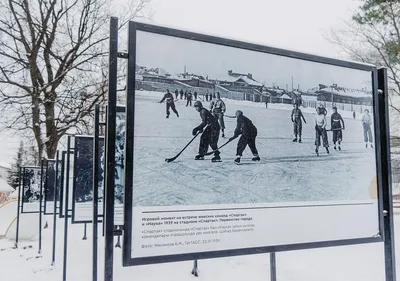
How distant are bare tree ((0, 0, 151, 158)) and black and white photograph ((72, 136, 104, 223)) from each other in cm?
802

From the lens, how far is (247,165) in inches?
89.4

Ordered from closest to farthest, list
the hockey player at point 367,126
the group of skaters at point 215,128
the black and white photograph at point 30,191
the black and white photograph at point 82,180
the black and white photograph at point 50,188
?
the group of skaters at point 215,128 < the hockey player at point 367,126 < the black and white photograph at point 82,180 < the black and white photograph at point 50,188 < the black and white photograph at point 30,191

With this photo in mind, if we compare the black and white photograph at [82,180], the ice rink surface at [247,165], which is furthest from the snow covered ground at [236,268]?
the ice rink surface at [247,165]

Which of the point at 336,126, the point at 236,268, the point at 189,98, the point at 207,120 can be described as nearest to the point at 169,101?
the point at 189,98

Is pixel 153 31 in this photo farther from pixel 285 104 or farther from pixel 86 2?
pixel 86 2

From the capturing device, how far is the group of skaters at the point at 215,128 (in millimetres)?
2143

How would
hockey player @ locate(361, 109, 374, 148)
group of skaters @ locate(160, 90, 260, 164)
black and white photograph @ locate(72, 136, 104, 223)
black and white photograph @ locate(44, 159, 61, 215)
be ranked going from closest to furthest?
group of skaters @ locate(160, 90, 260, 164) → hockey player @ locate(361, 109, 374, 148) → black and white photograph @ locate(72, 136, 104, 223) → black and white photograph @ locate(44, 159, 61, 215)

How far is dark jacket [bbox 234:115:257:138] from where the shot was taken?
227 cm

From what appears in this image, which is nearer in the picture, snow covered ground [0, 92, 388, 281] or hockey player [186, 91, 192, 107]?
snow covered ground [0, 92, 388, 281]

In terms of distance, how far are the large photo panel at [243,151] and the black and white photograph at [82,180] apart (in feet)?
8.23

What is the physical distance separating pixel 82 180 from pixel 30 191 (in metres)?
4.23

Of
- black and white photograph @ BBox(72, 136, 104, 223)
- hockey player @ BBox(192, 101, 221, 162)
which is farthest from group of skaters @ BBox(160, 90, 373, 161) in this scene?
black and white photograph @ BBox(72, 136, 104, 223)

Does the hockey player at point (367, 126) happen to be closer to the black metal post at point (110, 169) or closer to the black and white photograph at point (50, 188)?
the black metal post at point (110, 169)

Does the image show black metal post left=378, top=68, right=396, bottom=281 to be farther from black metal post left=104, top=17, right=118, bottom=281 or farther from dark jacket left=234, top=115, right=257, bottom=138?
black metal post left=104, top=17, right=118, bottom=281
